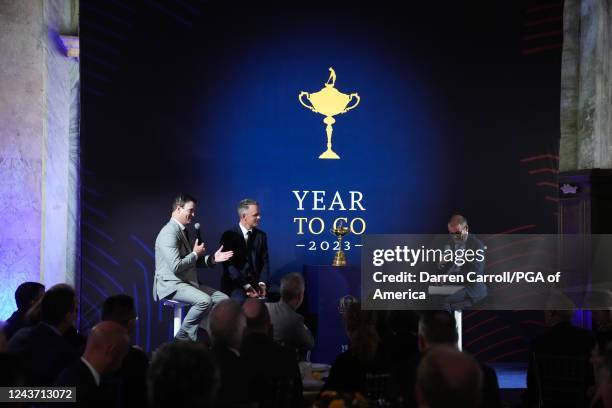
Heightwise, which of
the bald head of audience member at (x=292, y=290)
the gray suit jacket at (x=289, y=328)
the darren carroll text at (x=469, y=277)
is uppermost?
the darren carroll text at (x=469, y=277)

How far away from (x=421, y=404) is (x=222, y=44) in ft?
19.9

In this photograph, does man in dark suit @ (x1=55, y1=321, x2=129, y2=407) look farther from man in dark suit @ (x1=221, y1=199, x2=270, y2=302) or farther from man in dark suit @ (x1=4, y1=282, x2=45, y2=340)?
man in dark suit @ (x1=221, y1=199, x2=270, y2=302)

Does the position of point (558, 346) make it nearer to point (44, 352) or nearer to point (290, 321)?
point (290, 321)

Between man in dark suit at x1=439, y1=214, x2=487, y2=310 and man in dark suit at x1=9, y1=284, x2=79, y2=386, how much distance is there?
3946 millimetres

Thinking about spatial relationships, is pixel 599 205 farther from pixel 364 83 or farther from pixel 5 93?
pixel 5 93

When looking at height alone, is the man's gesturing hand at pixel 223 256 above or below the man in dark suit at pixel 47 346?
above

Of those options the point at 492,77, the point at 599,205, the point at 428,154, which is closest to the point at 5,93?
the point at 428,154

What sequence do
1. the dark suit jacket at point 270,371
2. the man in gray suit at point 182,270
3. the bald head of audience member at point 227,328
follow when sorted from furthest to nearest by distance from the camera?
the man in gray suit at point 182,270
the bald head of audience member at point 227,328
the dark suit jacket at point 270,371

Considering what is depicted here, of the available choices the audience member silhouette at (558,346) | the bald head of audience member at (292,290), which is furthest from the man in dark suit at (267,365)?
the audience member silhouette at (558,346)

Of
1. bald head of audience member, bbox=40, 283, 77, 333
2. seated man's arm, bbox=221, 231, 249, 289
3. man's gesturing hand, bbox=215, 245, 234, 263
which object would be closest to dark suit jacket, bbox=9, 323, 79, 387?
bald head of audience member, bbox=40, 283, 77, 333

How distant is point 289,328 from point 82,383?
216 centimetres

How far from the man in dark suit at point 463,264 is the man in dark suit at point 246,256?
163 centimetres

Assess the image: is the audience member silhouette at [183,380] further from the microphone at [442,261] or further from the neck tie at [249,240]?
the microphone at [442,261]

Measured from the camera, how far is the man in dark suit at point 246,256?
7055mm
